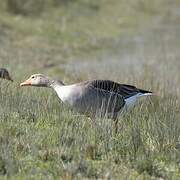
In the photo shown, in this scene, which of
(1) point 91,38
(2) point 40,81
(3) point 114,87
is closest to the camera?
(3) point 114,87

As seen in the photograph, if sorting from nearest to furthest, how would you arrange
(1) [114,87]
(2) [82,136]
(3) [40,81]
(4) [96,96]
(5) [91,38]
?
1. (2) [82,136]
2. (4) [96,96]
3. (1) [114,87]
4. (3) [40,81]
5. (5) [91,38]

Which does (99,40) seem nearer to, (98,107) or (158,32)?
(158,32)

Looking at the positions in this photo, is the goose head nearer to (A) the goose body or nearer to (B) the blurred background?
(A) the goose body

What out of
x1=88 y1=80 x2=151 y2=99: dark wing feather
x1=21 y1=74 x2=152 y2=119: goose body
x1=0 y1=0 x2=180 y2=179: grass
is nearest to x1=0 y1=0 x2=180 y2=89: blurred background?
x1=0 y1=0 x2=180 y2=179: grass

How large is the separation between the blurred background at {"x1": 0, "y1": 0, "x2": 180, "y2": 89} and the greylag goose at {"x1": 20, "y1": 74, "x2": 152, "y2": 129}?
144 inches

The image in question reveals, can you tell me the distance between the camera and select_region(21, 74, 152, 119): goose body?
866cm

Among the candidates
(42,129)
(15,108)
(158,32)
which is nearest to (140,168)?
(42,129)

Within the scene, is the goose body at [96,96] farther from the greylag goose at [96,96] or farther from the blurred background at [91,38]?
the blurred background at [91,38]

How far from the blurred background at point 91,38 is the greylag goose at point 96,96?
3.65 metres

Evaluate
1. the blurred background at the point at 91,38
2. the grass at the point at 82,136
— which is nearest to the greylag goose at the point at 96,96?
the grass at the point at 82,136

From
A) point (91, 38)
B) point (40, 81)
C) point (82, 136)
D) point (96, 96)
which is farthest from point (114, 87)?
point (91, 38)

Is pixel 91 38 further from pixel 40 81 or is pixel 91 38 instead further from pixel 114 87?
pixel 114 87

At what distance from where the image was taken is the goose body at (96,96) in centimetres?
866

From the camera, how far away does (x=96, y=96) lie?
349 inches
